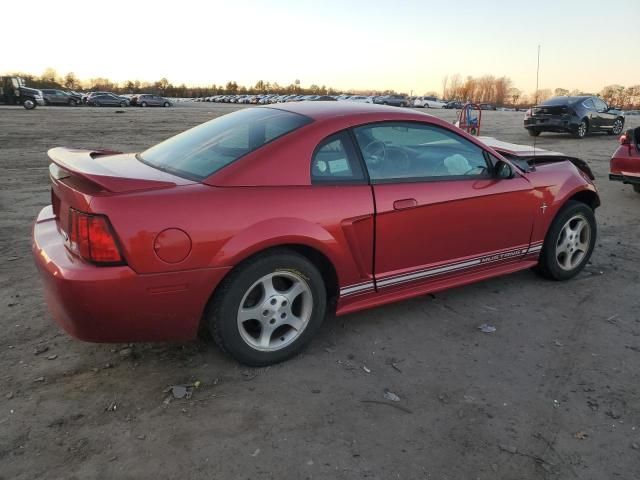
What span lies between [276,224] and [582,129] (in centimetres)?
1751

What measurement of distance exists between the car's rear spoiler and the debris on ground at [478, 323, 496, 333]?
2317mm

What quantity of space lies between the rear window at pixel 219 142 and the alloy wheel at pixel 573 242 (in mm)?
2579

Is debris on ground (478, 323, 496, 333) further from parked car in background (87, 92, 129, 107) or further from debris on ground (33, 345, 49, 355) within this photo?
parked car in background (87, 92, 129, 107)

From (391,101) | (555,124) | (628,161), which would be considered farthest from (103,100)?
(628,161)

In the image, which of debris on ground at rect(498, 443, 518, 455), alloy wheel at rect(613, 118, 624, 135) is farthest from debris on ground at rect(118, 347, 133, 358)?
alloy wheel at rect(613, 118, 624, 135)

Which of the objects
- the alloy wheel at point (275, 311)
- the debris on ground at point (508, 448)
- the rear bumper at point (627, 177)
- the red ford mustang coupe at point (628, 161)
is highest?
the red ford mustang coupe at point (628, 161)

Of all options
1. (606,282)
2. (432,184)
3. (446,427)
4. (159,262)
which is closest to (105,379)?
(159,262)

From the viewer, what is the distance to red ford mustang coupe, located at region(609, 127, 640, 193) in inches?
288

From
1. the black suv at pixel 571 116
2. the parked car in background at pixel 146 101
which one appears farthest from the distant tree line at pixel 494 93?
the parked car in background at pixel 146 101

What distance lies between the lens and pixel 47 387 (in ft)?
9.16

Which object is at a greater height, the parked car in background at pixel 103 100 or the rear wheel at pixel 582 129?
the parked car in background at pixel 103 100

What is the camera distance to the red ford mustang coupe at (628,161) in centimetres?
730

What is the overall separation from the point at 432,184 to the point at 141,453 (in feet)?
7.85

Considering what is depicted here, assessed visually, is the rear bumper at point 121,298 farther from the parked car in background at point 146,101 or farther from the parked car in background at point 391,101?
the parked car in background at point 146,101
